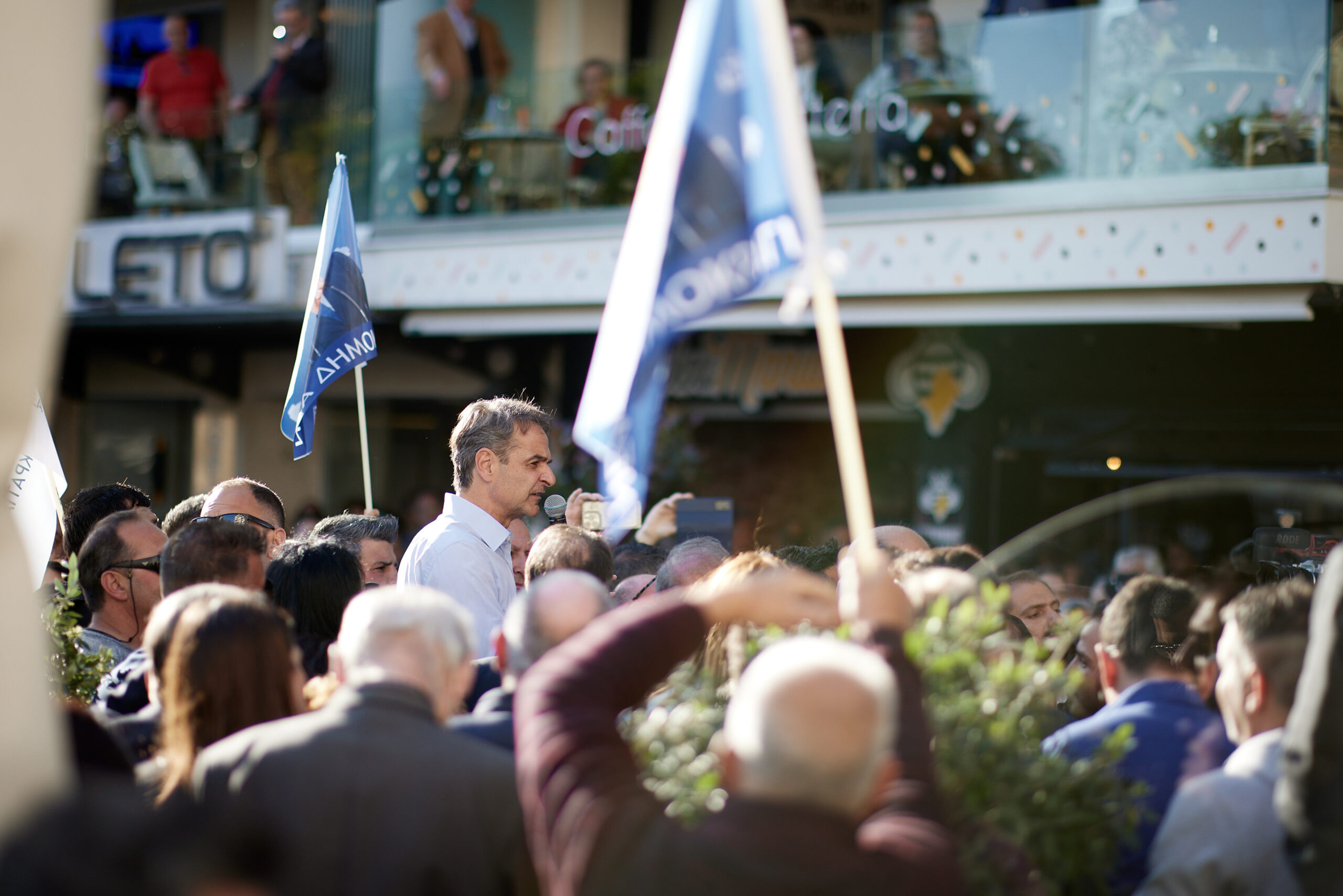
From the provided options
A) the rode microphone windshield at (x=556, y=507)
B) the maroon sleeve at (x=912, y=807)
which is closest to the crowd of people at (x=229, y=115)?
the rode microphone windshield at (x=556, y=507)

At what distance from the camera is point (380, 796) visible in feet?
7.69

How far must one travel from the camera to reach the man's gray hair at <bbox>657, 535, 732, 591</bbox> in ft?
15.6

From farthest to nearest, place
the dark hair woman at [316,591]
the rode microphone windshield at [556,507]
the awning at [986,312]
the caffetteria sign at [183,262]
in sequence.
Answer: the caffetteria sign at [183,262]
the awning at [986,312]
the rode microphone windshield at [556,507]
the dark hair woman at [316,591]

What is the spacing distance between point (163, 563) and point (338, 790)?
1.75 metres

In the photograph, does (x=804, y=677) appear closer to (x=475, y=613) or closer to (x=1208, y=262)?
(x=475, y=613)

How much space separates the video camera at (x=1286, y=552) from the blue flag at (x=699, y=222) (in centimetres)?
401

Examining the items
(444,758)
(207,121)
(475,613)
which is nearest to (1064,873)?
(444,758)

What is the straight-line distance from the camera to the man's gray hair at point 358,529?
5.21 metres

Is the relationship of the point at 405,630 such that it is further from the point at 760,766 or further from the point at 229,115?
the point at 229,115

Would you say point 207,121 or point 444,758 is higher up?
point 207,121

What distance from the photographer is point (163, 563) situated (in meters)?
3.85

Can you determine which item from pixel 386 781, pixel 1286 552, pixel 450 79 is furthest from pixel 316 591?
pixel 450 79

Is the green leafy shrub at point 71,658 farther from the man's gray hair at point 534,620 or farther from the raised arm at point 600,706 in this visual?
the raised arm at point 600,706

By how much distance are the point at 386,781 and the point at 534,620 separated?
52 cm
